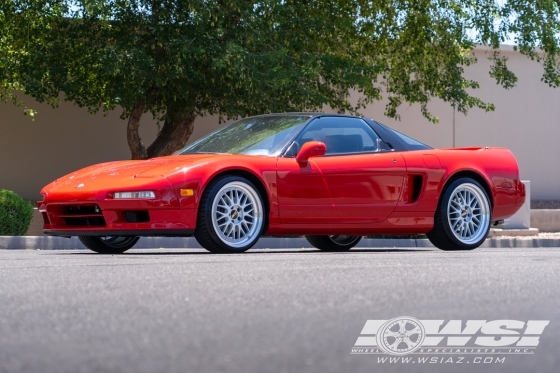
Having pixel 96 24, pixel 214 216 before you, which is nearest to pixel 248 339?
pixel 214 216

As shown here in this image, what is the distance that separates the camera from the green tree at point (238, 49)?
54.9 feet

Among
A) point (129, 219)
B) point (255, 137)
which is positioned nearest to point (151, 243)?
point (255, 137)

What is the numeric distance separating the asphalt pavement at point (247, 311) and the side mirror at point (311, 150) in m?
2.21

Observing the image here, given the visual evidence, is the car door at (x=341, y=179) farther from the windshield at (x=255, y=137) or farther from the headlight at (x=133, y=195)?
the headlight at (x=133, y=195)

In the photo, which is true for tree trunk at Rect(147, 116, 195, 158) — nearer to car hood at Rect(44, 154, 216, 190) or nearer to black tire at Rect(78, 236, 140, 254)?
black tire at Rect(78, 236, 140, 254)

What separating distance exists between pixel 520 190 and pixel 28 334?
8.00 metres

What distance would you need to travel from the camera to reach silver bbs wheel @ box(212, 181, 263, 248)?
9031 mm

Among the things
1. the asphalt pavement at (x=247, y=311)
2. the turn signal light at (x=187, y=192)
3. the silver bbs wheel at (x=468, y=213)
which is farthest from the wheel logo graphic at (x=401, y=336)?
the silver bbs wheel at (x=468, y=213)

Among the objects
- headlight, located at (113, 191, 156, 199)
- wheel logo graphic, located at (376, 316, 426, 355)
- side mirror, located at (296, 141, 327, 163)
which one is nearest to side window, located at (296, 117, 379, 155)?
side mirror, located at (296, 141, 327, 163)

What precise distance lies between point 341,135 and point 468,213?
1.58 metres


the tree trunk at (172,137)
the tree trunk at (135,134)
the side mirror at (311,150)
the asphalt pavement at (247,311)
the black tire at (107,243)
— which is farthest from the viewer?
the tree trunk at (172,137)

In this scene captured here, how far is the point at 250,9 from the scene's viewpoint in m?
17.0

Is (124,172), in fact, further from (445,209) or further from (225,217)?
(445,209)

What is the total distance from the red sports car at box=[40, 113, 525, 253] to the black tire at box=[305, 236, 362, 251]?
1332mm
